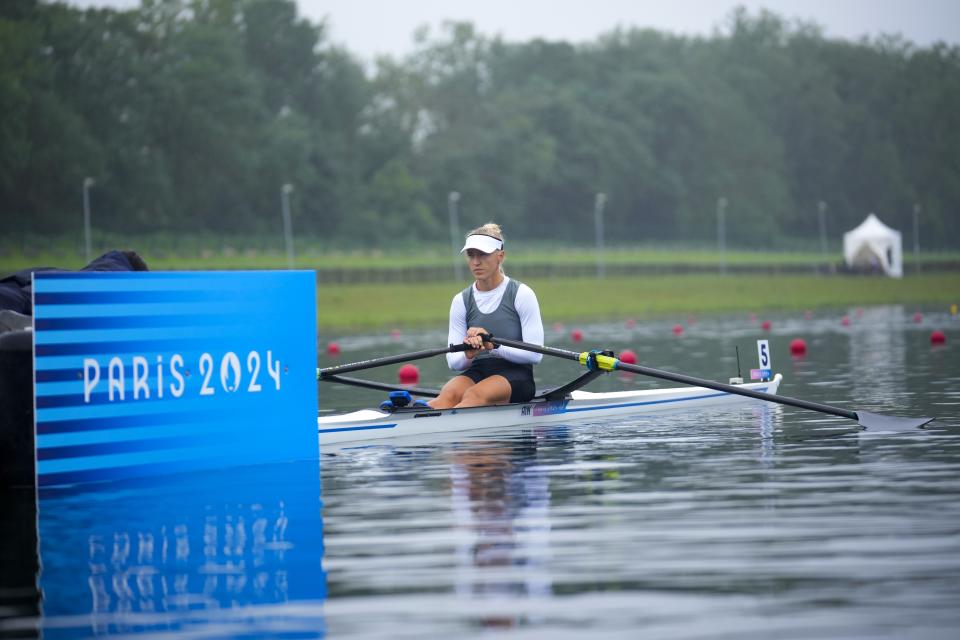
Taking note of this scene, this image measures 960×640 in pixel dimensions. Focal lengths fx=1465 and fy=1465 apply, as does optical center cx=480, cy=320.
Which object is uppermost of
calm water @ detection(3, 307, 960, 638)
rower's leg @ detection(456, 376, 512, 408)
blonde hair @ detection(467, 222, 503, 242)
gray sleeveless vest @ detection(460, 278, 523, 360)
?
blonde hair @ detection(467, 222, 503, 242)

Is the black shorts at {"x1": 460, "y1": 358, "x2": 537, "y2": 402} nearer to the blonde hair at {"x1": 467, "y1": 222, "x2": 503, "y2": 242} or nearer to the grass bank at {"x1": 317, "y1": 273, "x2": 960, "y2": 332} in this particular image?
the blonde hair at {"x1": 467, "y1": 222, "x2": 503, "y2": 242}

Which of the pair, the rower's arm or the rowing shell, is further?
the rower's arm

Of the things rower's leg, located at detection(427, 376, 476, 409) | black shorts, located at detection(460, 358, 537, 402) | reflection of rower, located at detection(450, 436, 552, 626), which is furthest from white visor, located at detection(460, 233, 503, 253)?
reflection of rower, located at detection(450, 436, 552, 626)

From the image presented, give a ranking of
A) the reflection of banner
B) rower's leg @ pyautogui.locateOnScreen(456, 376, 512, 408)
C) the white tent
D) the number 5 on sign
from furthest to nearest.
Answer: the white tent < the number 5 on sign < rower's leg @ pyautogui.locateOnScreen(456, 376, 512, 408) < the reflection of banner

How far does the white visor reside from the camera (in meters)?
11.8

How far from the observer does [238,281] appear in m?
9.66

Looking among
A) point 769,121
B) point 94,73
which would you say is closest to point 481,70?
point 769,121

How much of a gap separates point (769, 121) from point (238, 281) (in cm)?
13258

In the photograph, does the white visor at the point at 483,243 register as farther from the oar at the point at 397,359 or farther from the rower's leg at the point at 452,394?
the rower's leg at the point at 452,394

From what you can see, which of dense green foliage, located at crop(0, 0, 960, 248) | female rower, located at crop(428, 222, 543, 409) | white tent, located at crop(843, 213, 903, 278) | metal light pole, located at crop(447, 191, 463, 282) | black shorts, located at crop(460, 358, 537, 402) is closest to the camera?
female rower, located at crop(428, 222, 543, 409)

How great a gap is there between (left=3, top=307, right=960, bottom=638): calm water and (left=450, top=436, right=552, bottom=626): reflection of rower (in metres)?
0.02

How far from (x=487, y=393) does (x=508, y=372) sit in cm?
32

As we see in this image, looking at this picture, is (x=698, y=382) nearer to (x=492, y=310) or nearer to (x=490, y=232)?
(x=492, y=310)

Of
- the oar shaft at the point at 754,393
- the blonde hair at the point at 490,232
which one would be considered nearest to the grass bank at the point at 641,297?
the blonde hair at the point at 490,232
